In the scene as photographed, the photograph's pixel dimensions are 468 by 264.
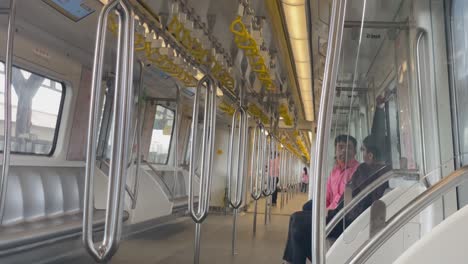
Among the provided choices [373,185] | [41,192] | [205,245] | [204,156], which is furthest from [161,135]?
[373,185]

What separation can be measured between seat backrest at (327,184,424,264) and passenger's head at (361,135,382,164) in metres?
0.18

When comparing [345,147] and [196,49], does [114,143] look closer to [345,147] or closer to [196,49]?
[345,147]

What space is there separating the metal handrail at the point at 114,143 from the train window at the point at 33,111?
2.30 m

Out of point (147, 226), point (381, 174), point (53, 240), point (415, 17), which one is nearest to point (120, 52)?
point (381, 174)

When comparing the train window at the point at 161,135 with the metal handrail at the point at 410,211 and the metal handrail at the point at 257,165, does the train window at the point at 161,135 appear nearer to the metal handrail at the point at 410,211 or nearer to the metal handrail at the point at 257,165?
the metal handrail at the point at 257,165

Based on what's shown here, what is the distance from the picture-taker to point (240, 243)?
533 cm

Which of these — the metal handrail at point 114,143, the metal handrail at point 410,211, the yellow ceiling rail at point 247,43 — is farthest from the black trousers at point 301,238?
the metal handrail at point 410,211

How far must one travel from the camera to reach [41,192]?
4121 mm

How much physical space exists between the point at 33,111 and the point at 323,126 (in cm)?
383

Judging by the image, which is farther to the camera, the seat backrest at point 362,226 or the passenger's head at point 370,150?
the passenger's head at point 370,150

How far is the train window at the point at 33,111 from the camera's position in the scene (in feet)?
12.7

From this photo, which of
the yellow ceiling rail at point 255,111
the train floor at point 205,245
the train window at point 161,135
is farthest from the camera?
the train window at point 161,135

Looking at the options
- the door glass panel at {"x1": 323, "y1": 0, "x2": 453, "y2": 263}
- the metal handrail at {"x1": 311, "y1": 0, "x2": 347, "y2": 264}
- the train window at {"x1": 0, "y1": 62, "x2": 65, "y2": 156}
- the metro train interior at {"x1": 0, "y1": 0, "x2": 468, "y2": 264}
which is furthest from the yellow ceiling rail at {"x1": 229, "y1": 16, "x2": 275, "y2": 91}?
the train window at {"x1": 0, "y1": 62, "x2": 65, "y2": 156}

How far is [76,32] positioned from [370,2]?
316cm
